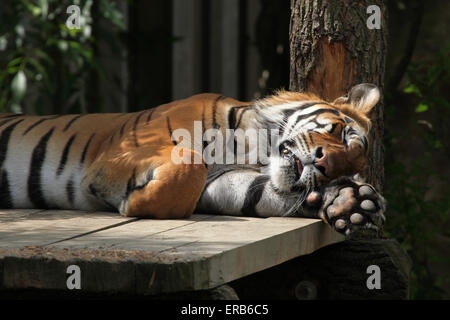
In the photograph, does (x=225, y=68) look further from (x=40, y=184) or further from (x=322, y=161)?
(x=322, y=161)

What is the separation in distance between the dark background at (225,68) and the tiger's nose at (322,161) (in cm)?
189

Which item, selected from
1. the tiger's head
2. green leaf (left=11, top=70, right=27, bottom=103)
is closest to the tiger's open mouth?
the tiger's head

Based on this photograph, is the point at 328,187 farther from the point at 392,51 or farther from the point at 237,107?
the point at 392,51

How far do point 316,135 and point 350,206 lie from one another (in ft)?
1.34

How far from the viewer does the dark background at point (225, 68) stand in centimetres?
518

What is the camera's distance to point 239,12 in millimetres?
7332

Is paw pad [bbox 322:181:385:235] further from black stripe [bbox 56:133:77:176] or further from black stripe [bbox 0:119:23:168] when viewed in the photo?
black stripe [bbox 0:119:23:168]

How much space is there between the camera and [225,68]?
7395 mm

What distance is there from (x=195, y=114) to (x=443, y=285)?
334 cm

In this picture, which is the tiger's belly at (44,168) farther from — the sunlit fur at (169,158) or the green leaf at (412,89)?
the green leaf at (412,89)

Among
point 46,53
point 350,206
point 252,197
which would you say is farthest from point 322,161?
point 46,53

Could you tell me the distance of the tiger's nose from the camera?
3.03 m

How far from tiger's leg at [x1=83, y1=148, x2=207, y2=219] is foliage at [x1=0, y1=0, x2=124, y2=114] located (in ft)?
8.14
